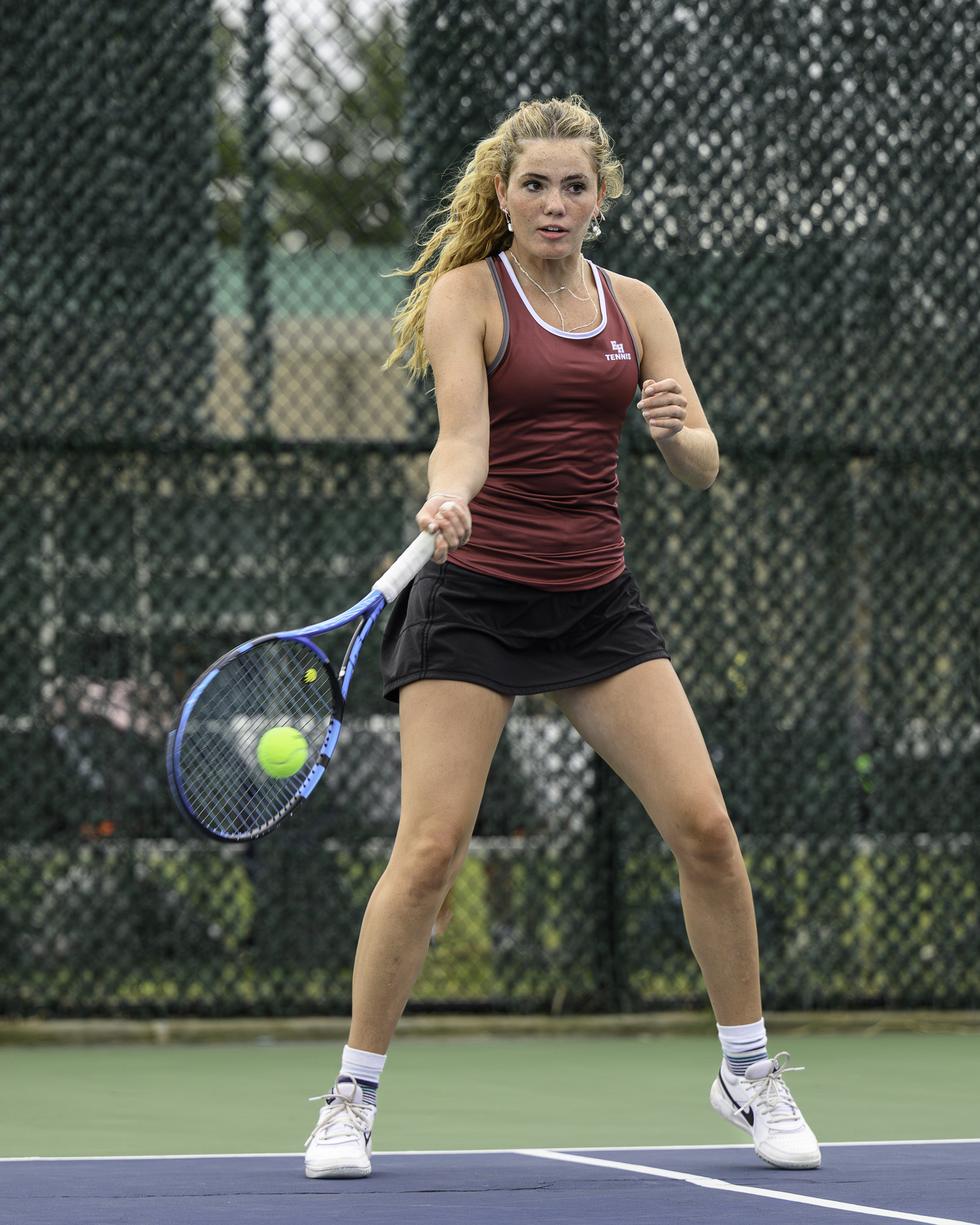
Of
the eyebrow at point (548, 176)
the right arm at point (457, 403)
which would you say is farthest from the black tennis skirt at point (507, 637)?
the eyebrow at point (548, 176)

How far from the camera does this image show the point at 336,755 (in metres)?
5.73

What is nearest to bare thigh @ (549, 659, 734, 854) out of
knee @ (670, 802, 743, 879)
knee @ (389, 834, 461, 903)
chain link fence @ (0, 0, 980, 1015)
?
knee @ (670, 802, 743, 879)

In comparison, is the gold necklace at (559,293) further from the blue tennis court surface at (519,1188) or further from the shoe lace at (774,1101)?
the blue tennis court surface at (519,1188)

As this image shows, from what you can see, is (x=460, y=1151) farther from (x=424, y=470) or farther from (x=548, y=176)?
(x=424, y=470)

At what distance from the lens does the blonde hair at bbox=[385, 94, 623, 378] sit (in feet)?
11.4

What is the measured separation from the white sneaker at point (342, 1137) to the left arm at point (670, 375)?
137 cm

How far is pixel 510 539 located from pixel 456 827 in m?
0.57

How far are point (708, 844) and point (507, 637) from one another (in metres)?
0.56

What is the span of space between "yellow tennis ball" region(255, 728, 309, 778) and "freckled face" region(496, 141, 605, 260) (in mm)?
1059

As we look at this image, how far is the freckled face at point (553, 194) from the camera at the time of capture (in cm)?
343

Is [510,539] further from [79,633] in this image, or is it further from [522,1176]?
[79,633]

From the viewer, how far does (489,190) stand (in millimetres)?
3611

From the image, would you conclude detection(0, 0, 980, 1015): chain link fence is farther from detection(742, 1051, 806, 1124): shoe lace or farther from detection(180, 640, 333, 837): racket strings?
detection(742, 1051, 806, 1124): shoe lace

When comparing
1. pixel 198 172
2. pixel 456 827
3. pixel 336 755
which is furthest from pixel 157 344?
pixel 456 827
